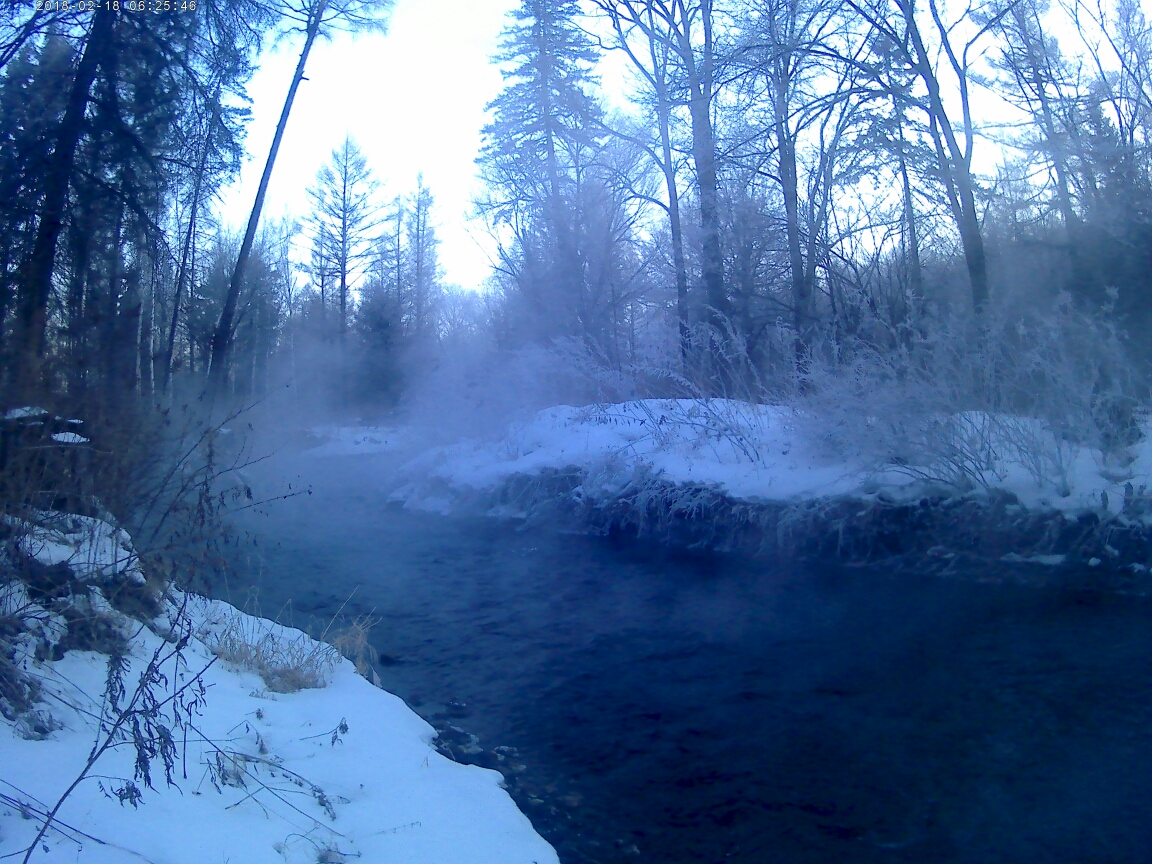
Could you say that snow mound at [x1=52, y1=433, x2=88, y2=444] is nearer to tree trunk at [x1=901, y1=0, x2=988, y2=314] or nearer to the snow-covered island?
the snow-covered island

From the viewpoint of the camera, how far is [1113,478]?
8.52 metres

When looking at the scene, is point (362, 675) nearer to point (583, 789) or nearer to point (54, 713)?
point (583, 789)

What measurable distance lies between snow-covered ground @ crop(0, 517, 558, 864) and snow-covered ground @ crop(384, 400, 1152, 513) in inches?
266

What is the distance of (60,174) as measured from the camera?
879 cm

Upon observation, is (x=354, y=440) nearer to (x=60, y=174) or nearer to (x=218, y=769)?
(x=60, y=174)

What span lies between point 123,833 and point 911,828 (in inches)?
142

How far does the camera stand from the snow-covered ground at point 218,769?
2854 millimetres

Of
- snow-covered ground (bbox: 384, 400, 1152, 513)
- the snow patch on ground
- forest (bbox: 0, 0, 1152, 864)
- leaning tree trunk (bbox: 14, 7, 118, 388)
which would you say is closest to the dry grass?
forest (bbox: 0, 0, 1152, 864)

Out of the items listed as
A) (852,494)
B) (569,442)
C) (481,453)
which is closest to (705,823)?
(852,494)

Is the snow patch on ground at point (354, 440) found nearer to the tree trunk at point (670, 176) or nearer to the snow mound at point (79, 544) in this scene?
the tree trunk at point (670, 176)

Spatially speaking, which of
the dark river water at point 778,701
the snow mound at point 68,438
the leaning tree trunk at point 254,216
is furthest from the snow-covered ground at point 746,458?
the snow mound at point 68,438

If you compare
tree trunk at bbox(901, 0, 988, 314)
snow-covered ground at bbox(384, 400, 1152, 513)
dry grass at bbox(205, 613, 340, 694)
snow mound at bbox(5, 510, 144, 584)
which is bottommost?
dry grass at bbox(205, 613, 340, 694)

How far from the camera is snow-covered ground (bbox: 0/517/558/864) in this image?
9.36 feet

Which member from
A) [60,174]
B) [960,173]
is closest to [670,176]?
[960,173]
